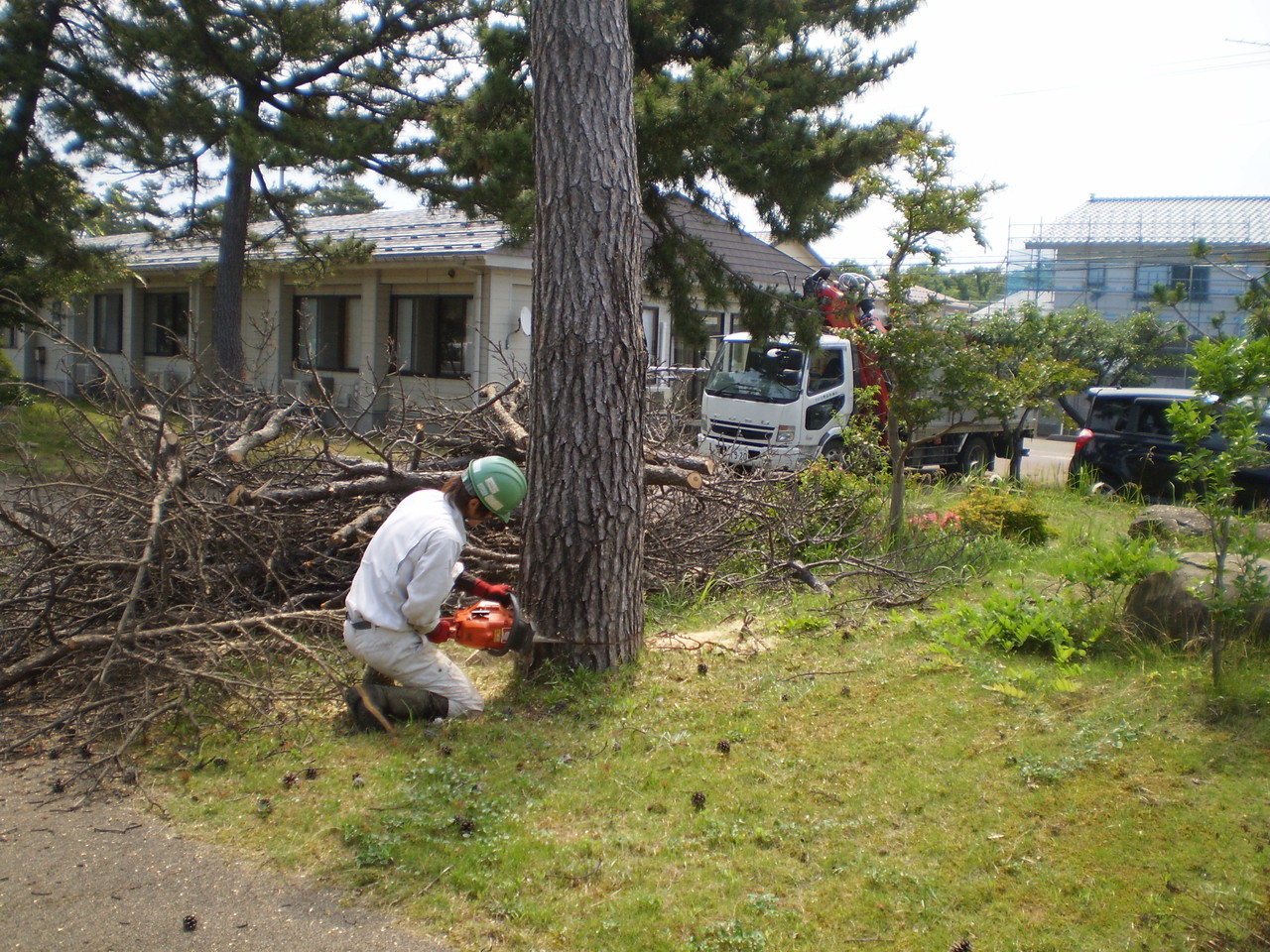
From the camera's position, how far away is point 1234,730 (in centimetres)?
473

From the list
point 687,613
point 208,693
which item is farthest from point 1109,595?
point 208,693

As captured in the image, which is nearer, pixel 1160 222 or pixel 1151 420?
pixel 1151 420

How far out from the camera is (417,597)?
204 inches

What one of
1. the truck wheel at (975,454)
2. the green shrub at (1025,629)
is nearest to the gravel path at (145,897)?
the green shrub at (1025,629)

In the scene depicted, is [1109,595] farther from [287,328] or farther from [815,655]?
[287,328]

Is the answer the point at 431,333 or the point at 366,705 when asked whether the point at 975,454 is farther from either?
the point at 366,705

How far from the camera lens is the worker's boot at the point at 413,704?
5.46 metres

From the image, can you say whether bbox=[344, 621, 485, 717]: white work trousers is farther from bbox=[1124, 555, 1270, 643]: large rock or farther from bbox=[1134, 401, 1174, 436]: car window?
bbox=[1134, 401, 1174, 436]: car window

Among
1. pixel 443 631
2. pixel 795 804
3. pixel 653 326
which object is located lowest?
pixel 795 804

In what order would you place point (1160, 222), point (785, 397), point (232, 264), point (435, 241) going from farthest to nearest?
point (1160, 222) < point (435, 241) < point (232, 264) < point (785, 397)

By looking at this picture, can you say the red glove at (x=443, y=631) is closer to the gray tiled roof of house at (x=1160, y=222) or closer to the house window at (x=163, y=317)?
the house window at (x=163, y=317)

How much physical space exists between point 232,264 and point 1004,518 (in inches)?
546

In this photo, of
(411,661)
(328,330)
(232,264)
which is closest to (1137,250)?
(328,330)

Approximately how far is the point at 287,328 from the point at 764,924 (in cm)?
2308
